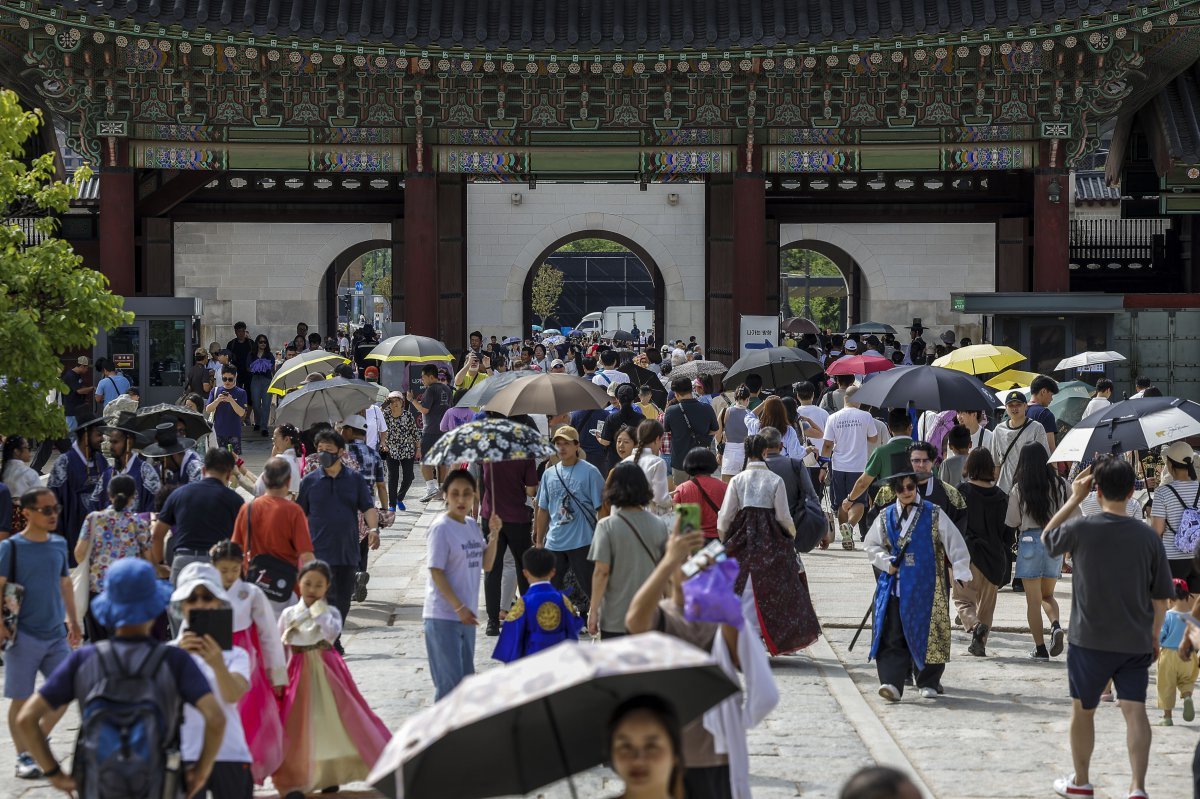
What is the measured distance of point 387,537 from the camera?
16234 mm

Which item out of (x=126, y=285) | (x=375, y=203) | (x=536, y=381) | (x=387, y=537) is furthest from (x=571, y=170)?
(x=536, y=381)

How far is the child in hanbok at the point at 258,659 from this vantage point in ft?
24.4

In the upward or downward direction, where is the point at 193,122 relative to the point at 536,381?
upward

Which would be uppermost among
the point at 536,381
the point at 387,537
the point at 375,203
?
the point at 375,203

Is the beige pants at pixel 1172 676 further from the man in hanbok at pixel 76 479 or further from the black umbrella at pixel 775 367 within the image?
the black umbrella at pixel 775 367

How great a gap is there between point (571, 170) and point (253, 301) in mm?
16127

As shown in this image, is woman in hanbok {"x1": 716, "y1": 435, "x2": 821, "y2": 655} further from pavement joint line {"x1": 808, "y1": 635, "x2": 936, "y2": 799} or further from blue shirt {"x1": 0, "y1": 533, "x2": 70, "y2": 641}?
blue shirt {"x1": 0, "y1": 533, "x2": 70, "y2": 641}

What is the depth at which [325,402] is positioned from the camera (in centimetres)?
1354

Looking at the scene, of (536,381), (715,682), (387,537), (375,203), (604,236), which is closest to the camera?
(715,682)

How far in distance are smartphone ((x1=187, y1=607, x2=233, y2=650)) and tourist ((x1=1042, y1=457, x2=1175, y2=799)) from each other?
12.7 feet

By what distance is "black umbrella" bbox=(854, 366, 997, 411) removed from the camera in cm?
1290

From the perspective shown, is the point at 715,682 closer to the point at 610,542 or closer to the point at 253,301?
the point at 610,542

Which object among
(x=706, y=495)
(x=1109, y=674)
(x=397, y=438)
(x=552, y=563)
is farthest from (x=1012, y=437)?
(x=397, y=438)

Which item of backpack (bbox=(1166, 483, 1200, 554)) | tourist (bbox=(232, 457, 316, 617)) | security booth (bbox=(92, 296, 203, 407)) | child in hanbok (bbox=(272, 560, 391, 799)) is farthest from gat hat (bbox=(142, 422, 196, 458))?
security booth (bbox=(92, 296, 203, 407))
